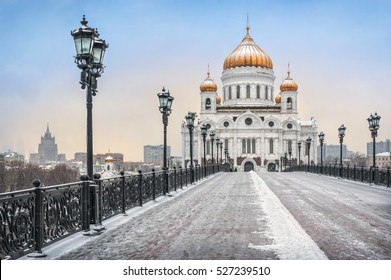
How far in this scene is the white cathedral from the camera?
313ft

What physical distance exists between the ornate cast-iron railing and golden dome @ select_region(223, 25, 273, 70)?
89.9 metres

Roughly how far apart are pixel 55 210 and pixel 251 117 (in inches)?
3485

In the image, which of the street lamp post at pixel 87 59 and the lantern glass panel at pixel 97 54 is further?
the lantern glass panel at pixel 97 54

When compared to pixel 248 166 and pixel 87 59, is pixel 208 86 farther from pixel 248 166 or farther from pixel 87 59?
pixel 87 59

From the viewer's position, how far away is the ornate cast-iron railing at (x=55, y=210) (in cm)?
671

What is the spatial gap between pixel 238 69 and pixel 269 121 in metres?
13.3

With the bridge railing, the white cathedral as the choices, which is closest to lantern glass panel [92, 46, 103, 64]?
the bridge railing

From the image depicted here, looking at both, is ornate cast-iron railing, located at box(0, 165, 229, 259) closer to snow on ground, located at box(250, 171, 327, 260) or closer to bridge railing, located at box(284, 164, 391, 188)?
snow on ground, located at box(250, 171, 327, 260)

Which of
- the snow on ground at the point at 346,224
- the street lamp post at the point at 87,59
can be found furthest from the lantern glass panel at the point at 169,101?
the street lamp post at the point at 87,59

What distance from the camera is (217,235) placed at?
28.4ft

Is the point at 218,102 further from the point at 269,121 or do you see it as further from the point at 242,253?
the point at 242,253

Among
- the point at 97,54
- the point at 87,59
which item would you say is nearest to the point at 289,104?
the point at 97,54

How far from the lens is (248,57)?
10081 centimetres

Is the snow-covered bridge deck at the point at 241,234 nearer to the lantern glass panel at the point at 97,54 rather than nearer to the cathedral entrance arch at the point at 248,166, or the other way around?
the lantern glass panel at the point at 97,54
